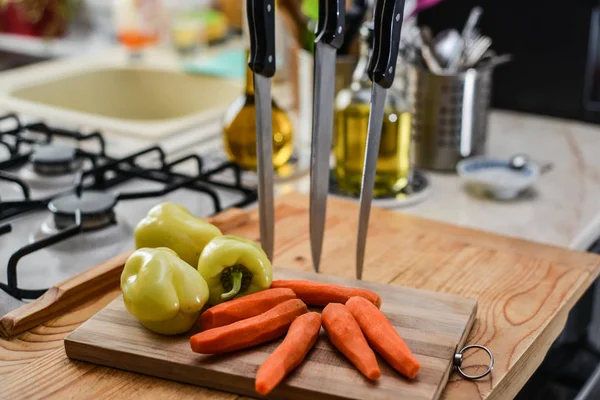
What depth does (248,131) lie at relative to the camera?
1310 millimetres

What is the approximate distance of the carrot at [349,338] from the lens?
2.47 ft

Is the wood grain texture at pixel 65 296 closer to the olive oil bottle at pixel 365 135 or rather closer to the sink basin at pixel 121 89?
the olive oil bottle at pixel 365 135

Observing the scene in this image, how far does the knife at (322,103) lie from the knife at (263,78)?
0.05 meters

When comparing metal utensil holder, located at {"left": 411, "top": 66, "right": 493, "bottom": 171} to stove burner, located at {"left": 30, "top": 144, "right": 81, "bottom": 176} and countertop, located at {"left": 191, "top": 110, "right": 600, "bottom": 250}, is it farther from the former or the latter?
stove burner, located at {"left": 30, "top": 144, "right": 81, "bottom": 176}

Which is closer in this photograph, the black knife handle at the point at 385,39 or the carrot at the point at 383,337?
the carrot at the point at 383,337

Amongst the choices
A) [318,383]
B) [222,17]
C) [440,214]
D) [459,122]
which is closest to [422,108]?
[459,122]

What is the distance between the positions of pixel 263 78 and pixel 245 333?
0.32 metres

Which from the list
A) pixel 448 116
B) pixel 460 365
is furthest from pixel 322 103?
pixel 448 116

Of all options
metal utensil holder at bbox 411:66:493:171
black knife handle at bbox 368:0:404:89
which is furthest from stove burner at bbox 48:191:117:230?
metal utensil holder at bbox 411:66:493:171

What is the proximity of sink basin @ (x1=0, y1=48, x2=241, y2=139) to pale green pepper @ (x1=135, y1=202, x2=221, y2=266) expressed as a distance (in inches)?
31.9

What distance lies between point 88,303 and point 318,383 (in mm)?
352

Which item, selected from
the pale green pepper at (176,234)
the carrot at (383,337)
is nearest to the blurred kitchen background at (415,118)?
the pale green pepper at (176,234)

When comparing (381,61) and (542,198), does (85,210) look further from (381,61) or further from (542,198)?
(542,198)

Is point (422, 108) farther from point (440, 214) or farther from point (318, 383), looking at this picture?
point (318, 383)
